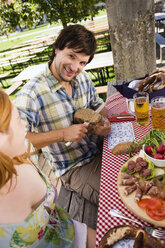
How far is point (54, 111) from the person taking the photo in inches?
70.7

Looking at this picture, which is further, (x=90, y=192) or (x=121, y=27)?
(x=121, y=27)

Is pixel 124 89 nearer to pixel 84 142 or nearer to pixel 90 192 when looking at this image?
pixel 84 142

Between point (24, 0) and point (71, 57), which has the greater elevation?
point (24, 0)

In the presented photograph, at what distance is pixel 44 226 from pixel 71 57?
1442 mm

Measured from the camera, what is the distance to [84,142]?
1.95 m

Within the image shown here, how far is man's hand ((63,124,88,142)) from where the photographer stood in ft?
5.35

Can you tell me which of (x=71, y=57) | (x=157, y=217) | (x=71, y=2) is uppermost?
(x=71, y=2)

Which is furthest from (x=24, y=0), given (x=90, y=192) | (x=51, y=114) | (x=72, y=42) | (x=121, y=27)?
(x=90, y=192)

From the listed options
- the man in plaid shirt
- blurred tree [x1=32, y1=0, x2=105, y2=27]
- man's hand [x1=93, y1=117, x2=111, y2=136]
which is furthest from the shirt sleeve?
blurred tree [x1=32, y1=0, x2=105, y2=27]

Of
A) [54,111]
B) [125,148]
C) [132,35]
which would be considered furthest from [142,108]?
[132,35]

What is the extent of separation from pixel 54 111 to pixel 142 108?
781 mm

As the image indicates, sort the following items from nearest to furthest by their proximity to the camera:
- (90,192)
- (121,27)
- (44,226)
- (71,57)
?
(44,226) < (90,192) < (71,57) < (121,27)

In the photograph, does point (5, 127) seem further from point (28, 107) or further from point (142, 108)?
point (142, 108)

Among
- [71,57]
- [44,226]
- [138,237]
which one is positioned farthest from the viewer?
[71,57]
